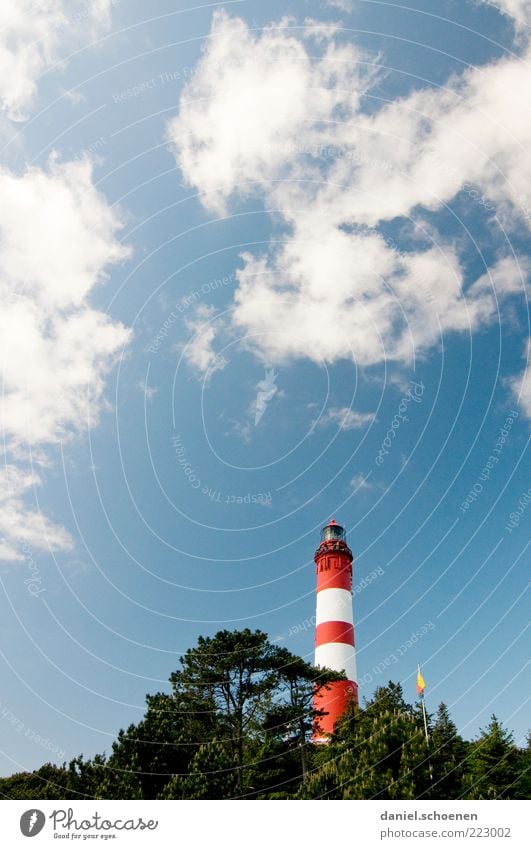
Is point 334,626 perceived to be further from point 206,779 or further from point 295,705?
point 206,779

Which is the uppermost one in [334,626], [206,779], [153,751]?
[334,626]

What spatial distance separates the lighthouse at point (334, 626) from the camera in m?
47.2

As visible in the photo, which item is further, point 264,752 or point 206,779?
point 264,752

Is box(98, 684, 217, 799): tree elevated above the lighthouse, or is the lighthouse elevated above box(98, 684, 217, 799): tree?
the lighthouse

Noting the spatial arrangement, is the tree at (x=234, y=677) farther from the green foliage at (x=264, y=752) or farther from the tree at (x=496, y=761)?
the tree at (x=496, y=761)

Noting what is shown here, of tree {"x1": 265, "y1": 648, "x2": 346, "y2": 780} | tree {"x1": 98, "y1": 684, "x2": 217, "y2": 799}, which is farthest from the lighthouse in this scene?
tree {"x1": 98, "y1": 684, "x2": 217, "y2": 799}

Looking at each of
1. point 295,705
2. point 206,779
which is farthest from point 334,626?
point 206,779

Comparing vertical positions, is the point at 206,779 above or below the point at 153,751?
below

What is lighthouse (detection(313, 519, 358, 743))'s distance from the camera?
47.2 m

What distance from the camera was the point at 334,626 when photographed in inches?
2087
